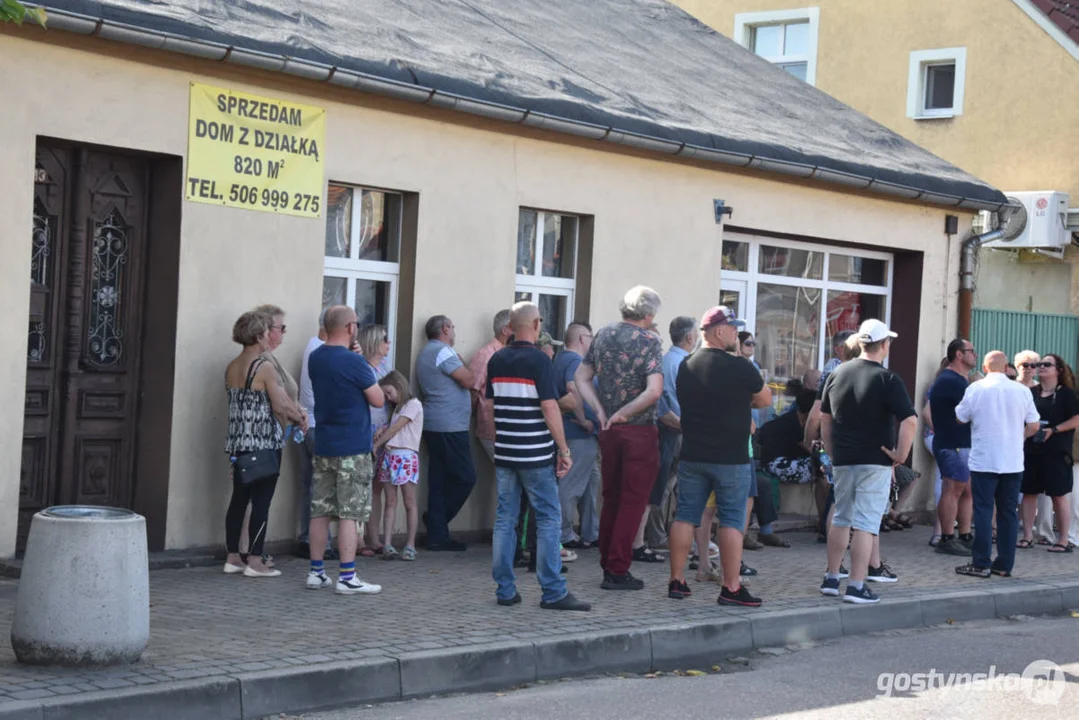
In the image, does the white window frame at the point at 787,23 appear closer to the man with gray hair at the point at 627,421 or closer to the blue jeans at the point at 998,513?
the blue jeans at the point at 998,513

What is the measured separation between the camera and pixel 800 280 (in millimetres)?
15438

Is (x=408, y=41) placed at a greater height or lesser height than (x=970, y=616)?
greater

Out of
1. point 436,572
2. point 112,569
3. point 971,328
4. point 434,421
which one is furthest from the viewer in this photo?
point 971,328

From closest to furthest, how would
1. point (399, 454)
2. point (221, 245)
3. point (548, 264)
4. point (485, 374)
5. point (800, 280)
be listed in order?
point (221, 245) → point (399, 454) → point (485, 374) → point (548, 264) → point (800, 280)

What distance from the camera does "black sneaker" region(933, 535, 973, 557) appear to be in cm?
1290

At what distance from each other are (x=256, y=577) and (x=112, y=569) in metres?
2.92

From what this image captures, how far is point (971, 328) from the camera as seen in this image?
17.7 metres

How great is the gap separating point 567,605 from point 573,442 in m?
2.61

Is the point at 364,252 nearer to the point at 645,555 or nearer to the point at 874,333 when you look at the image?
the point at 645,555

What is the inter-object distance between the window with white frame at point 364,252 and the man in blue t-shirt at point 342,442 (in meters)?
2.09

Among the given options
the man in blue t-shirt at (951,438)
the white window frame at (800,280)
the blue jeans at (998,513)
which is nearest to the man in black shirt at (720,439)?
the blue jeans at (998,513)

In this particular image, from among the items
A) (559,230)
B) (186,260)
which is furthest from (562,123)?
(186,260)

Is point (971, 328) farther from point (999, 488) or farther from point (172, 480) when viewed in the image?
point (172, 480)

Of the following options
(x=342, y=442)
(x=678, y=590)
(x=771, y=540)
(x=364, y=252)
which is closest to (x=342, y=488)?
(x=342, y=442)
